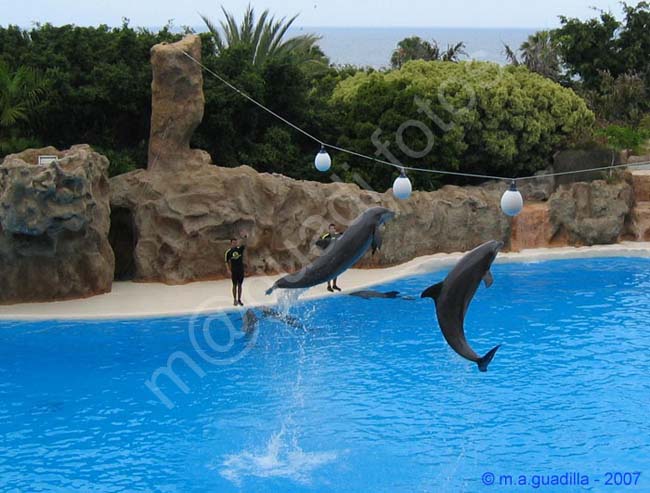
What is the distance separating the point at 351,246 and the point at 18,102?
10219 millimetres

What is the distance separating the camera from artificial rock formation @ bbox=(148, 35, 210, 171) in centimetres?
1444

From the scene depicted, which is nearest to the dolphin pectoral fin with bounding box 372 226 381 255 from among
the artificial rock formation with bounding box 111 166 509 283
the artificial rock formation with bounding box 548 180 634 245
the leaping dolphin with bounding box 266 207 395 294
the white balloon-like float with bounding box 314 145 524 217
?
the leaping dolphin with bounding box 266 207 395 294

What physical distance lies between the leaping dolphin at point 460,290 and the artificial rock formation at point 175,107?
8.67 metres

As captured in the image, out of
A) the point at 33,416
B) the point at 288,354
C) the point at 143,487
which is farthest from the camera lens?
the point at 288,354

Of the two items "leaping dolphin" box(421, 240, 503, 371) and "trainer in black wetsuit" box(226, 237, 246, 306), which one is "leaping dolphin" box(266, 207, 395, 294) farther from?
"trainer in black wetsuit" box(226, 237, 246, 306)

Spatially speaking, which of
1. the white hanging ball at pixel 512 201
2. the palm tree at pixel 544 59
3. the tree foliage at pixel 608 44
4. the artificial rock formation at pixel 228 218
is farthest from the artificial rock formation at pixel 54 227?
the tree foliage at pixel 608 44

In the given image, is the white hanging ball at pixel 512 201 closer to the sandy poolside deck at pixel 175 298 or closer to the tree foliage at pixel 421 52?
the sandy poolside deck at pixel 175 298

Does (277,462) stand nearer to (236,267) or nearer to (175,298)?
(236,267)

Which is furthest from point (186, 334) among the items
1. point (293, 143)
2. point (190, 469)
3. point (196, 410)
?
point (293, 143)

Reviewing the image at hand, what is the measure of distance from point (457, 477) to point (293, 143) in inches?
419

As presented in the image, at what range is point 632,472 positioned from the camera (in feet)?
27.2

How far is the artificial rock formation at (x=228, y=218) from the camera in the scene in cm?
1404

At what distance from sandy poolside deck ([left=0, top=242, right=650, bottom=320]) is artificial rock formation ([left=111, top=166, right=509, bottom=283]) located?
1.05ft

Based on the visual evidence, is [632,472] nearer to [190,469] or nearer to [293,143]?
[190,469]
